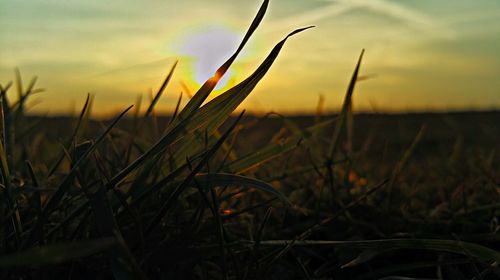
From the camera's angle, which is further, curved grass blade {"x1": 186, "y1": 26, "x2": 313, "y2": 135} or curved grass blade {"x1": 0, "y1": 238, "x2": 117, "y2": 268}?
curved grass blade {"x1": 186, "y1": 26, "x2": 313, "y2": 135}

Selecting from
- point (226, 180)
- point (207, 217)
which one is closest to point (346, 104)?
point (207, 217)

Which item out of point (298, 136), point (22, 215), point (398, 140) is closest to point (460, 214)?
point (298, 136)

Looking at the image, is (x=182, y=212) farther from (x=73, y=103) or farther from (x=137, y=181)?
(x=73, y=103)

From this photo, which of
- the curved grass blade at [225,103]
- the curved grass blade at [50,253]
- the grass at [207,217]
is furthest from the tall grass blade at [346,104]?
the curved grass blade at [50,253]

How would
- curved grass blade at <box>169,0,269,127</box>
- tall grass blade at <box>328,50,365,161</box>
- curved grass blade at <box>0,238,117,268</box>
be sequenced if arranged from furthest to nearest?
tall grass blade at <box>328,50,365,161</box> → curved grass blade at <box>169,0,269,127</box> → curved grass blade at <box>0,238,117,268</box>

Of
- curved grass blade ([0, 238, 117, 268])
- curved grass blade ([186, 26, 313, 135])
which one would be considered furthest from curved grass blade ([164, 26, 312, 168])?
curved grass blade ([0, 238, 117, 268])

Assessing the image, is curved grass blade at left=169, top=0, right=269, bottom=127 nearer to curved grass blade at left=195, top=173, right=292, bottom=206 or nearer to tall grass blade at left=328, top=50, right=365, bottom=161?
curved grass blade at left=195, top=173, right=292, bottom=206

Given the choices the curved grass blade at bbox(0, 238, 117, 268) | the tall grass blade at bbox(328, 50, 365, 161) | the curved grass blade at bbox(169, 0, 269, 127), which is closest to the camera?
the curved grass blade at bbox(0, 238, 117, 268)

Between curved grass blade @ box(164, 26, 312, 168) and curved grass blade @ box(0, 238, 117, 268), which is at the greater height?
curved grass blade @ box(164, 26, 312, 168)

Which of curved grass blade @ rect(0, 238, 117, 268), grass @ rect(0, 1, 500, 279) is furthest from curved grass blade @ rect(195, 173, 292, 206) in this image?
curved grass blade @ rect(0, 238, 117, 268)

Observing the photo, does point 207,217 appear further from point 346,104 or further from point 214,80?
point 346,104

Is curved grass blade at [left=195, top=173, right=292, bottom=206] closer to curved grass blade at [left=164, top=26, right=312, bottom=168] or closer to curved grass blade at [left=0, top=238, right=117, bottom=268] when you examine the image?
curved grass blade at [left=164, top=26, right=312, bottom=168]
